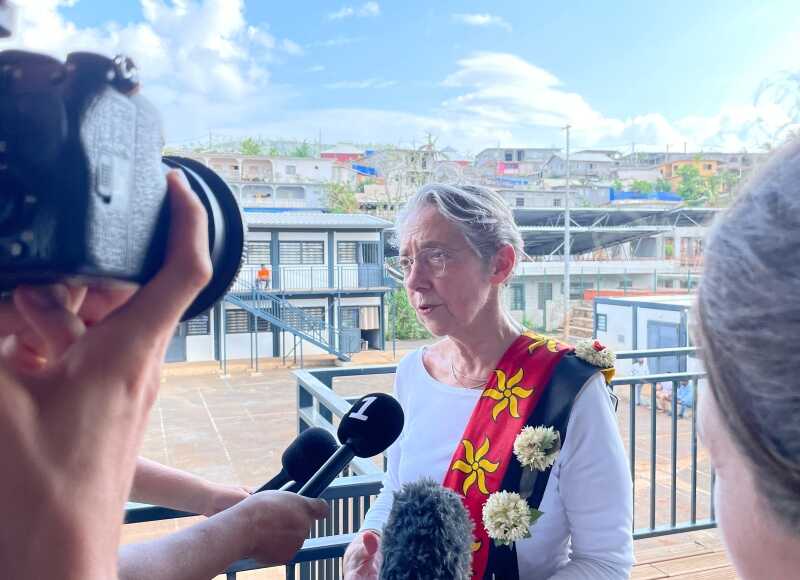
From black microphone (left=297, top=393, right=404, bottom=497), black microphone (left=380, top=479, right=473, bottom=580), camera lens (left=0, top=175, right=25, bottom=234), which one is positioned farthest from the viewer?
black microphone (left=297, top=393, right=404, bottom=497)

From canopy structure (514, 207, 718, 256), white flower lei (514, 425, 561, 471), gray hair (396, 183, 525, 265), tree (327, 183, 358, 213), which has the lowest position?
white flower lei (514, 425, 561, 471)

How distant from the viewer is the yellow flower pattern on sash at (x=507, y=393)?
990mm

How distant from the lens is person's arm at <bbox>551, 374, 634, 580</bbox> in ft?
2.91

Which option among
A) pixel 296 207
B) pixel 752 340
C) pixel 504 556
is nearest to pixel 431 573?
pixel 504 556

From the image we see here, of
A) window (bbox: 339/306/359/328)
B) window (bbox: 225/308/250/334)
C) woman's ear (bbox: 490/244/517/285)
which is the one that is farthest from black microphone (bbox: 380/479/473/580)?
window (bbox: 225/308/250/334)

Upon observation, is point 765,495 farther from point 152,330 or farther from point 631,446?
point 631,446

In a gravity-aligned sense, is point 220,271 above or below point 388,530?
above

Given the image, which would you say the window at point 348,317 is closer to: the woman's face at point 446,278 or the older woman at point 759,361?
the woman's face at point 446,278

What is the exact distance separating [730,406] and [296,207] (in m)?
3.35

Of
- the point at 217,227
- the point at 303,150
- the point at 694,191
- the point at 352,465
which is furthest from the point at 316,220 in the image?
the point at 217,227

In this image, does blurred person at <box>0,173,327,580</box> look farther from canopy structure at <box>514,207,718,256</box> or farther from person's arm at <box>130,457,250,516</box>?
canopy structure at <box>514,207,718,256</box>

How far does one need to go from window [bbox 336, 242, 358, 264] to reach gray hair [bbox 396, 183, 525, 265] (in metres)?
2.47

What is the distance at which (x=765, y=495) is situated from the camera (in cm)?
35

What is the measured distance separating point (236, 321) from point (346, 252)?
4.26ft
